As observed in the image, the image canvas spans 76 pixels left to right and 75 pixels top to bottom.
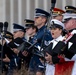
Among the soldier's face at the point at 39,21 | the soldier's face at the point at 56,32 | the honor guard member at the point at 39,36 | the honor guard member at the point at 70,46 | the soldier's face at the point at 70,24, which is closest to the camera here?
the honor guard member at the point at 70,46

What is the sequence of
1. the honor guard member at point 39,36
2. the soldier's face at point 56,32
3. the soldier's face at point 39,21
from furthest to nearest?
1. the soldier's face at point 39,21
2. the honor guard member at point 39,36
3. the soldier's face at point 56,32

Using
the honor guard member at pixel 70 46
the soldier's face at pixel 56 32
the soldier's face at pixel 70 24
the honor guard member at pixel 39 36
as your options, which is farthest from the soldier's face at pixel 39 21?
the soldier's face at pixel 70 24

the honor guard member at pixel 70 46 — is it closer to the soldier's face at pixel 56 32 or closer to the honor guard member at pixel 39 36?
the soldier's face at pixel 56 32

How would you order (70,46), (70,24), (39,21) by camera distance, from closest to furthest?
(70,46) < (70,24) < (39,21)

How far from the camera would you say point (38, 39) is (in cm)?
598

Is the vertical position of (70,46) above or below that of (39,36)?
above

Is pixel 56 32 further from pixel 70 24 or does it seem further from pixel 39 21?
pixel 39 21

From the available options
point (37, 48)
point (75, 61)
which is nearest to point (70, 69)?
point (75, 61)

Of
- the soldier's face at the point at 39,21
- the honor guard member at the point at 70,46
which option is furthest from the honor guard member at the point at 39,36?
the honor guard member at the point at 70,46

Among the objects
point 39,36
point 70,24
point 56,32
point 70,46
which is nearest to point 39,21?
point 39,36

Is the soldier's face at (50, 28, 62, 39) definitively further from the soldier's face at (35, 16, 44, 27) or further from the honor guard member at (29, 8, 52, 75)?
the soldier's face at (35, 16, 44, 27)

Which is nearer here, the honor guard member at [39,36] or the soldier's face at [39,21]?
the honor guard member at [39,36]

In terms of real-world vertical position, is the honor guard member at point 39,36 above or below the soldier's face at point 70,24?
below

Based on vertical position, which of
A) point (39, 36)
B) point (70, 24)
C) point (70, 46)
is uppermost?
point (70, 24)
